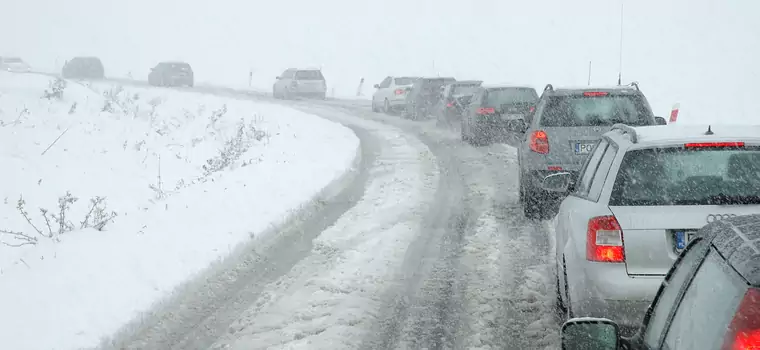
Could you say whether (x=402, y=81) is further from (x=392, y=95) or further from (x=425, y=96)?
(x=425, y=96)

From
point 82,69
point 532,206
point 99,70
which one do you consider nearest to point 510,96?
point 532,206

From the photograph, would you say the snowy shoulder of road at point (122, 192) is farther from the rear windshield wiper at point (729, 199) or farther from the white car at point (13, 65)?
the white car at point (13, 65)

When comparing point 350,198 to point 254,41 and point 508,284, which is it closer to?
point 508,284

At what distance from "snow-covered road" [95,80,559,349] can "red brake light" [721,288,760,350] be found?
3693 mm

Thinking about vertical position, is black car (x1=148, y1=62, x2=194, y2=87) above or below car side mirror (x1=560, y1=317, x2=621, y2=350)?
above

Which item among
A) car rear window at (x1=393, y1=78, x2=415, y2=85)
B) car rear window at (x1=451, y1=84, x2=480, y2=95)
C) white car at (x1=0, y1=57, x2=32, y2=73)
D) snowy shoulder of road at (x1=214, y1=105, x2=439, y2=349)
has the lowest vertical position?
snowy shoulder of road at (x1=214, y1=105, x2=439, y2=349)

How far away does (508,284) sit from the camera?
7.20 meters

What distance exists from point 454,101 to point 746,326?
21499mm

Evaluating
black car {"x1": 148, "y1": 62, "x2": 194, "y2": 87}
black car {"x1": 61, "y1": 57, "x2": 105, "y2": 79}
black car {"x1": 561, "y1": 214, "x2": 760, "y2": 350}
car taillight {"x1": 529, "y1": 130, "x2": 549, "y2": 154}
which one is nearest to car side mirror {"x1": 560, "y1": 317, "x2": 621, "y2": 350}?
black car {"x1": 561, "y1": 214, "x2": 760, "y2": 350}

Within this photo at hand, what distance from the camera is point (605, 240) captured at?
4.95 m

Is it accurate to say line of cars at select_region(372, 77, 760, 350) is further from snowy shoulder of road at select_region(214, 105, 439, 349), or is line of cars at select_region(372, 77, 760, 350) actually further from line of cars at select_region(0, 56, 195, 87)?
line of cars at select_region(0, 56, 195, 87)

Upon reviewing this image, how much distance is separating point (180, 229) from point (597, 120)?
514cm

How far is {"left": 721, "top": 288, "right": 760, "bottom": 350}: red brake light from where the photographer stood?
1.91 meters

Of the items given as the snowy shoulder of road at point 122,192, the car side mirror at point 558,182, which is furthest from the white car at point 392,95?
the car side mirror at point 558,182
